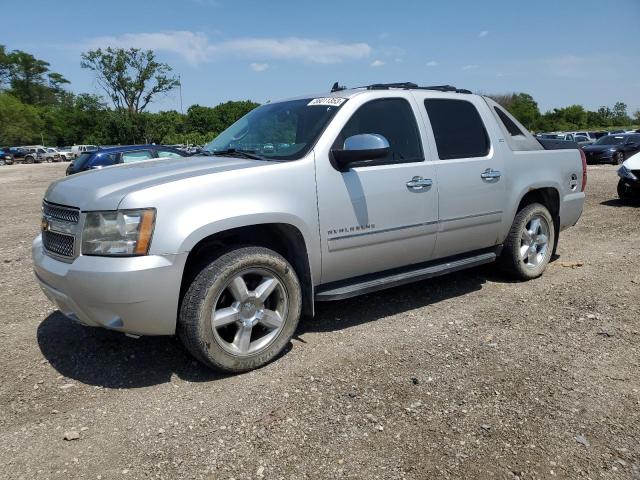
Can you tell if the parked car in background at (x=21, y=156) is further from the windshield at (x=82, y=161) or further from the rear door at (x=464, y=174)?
the rear door at (x=464, y=174)

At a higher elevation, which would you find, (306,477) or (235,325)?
(235,325)

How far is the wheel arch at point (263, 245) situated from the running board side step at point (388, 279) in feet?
0.57

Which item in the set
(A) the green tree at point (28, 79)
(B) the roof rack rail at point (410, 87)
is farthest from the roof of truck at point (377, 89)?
(A) the green tree at point (28, 79)

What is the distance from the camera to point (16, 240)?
26.6 ft

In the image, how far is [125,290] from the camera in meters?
2.90

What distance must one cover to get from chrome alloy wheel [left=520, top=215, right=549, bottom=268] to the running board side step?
662 mm

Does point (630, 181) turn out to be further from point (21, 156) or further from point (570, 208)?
point (21, 156)

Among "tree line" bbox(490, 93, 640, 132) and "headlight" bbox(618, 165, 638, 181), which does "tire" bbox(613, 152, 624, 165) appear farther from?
"tree line" bbox(490, 93, 640, 132)

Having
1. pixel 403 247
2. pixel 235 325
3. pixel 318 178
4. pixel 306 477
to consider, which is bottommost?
pixel 306 477

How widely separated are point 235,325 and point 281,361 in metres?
0.44

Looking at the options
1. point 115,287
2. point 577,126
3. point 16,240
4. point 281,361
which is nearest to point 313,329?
point 281,361

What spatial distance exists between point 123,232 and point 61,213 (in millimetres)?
631

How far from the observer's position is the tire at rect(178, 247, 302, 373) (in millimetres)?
3119

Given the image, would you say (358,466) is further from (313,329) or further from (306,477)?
(313,329)
